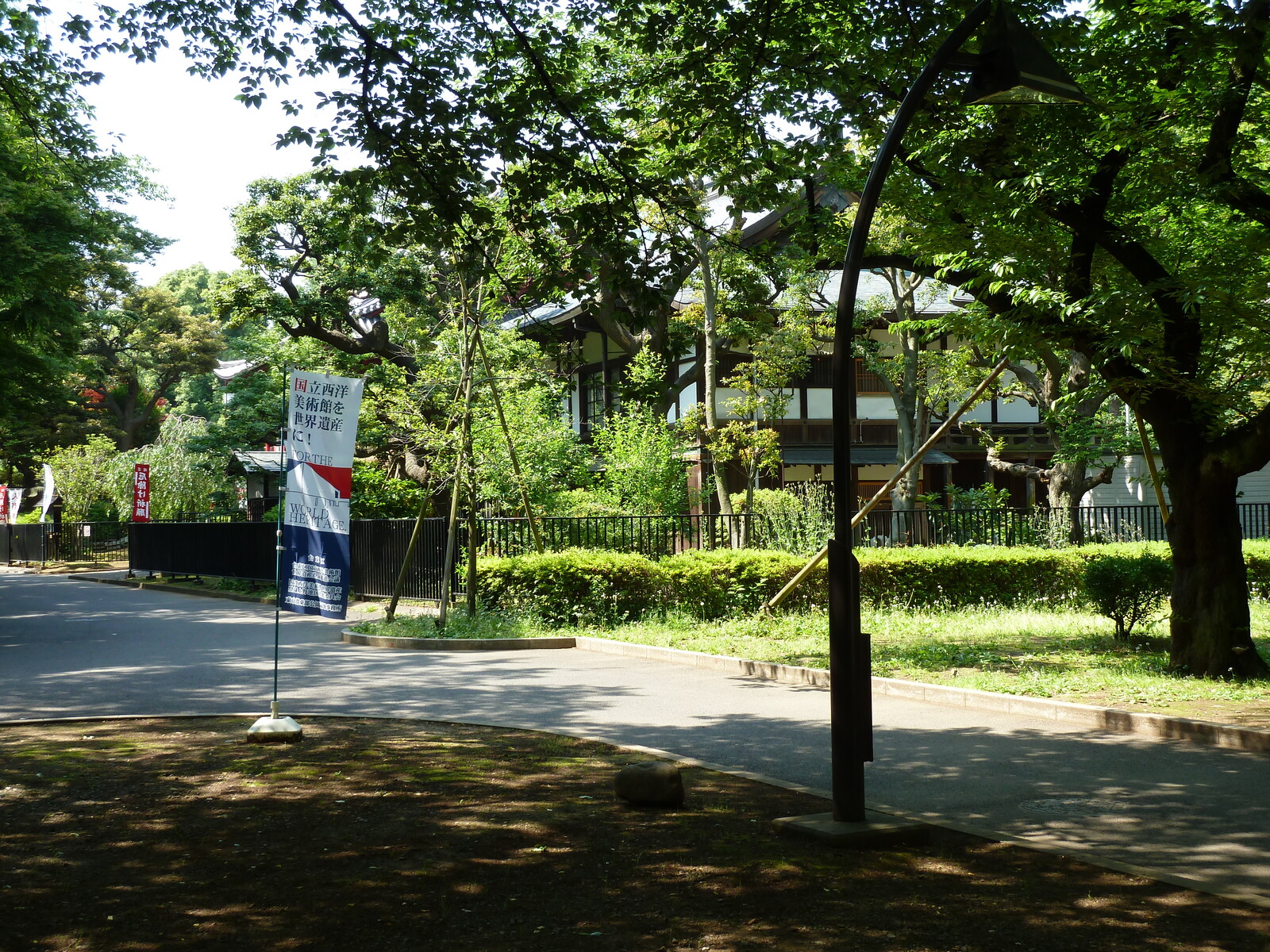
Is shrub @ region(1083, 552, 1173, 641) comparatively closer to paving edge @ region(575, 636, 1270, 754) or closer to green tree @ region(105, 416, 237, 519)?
paving edge @ region(575, 636, 1270, 754)

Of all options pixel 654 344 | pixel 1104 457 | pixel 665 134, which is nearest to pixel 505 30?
pixel 665 134

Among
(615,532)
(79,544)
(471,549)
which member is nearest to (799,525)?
(615,532)

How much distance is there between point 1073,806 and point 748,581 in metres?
9.35

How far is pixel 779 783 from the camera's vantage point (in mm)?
7254

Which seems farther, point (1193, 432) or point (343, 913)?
point (1193, 432)

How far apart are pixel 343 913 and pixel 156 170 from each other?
1296 inches

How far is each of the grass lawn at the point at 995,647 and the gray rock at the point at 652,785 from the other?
5009mm

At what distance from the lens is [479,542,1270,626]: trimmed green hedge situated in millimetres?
16141

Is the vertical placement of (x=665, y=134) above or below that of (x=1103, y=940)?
above

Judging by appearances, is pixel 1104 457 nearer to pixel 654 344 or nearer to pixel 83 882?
pixel 654 344

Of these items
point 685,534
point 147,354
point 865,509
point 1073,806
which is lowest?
point 1073,806

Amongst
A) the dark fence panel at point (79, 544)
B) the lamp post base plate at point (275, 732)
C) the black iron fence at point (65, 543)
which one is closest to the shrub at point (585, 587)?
the lamp post base plate at point (275, 732)

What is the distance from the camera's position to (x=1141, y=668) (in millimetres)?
11562

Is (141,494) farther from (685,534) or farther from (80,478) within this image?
(685,534)
